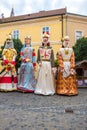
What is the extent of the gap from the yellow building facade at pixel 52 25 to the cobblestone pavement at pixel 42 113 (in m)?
24.0

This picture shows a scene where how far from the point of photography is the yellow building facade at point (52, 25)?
110 feet

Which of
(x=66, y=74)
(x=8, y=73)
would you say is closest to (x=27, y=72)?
(x=8, y=73)

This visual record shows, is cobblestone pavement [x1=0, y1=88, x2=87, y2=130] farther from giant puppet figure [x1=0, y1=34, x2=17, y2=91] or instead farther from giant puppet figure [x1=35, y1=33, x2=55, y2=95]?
giant puppet figure [x1=0, y1=34, x2=17, y2=91]

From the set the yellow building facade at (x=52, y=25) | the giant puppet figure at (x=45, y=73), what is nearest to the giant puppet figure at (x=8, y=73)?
the giant puppet figure at (x=45, y=73)

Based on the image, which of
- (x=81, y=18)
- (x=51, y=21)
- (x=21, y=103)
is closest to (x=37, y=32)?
(x=51, y=21)

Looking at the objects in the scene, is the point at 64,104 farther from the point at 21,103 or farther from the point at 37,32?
the point at 37,32

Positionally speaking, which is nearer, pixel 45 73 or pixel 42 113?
pixel 42 113

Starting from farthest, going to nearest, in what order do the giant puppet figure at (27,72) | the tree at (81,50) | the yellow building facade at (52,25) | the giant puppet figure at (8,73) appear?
the yellow building facade at (52,25) < the tree at (81,50) < the giant puppet figure at (8,73) < the giant puppet figure at (27,72)

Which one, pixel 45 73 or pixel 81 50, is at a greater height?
pixel 81 50

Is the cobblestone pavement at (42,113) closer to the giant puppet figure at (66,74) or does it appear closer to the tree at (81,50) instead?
the giant puppet figure at (66,74)

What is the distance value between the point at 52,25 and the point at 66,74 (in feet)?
76.7

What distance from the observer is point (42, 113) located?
7531 mm

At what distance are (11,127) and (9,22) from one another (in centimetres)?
3149

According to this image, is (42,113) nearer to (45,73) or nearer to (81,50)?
(45,73)
